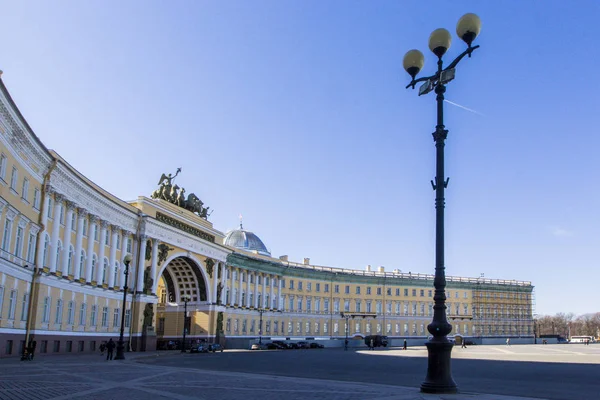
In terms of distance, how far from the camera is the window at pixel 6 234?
3148cm

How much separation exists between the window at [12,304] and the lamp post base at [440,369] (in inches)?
1094

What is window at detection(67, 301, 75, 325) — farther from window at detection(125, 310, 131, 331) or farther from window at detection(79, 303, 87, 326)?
window at detection(125, 310, 131, 331)

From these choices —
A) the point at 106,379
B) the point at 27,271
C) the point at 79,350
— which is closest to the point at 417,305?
the point at 79,350

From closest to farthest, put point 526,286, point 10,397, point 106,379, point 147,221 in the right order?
point 10,397 → point 106,379 → point 147,221 → point 526,286

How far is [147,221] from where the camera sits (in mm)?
56750

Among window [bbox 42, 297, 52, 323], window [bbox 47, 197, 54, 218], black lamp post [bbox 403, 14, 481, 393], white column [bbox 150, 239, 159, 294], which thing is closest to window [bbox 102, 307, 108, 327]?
white column [bbox 150, 239, 159, 294]

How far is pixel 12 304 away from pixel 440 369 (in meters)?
28.7

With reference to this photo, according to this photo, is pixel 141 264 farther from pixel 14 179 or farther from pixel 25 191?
pixel 14 179

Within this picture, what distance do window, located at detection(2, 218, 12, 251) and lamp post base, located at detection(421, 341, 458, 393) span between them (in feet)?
83.9

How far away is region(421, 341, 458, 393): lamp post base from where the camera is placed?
1427cm

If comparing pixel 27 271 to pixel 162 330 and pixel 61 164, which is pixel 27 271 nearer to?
pixel 61 164

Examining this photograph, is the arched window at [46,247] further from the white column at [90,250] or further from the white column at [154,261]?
the white column at [154,261]

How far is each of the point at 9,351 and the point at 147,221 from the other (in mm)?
23408

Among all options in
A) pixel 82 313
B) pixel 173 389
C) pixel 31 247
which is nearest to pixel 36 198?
pixel 31 247
